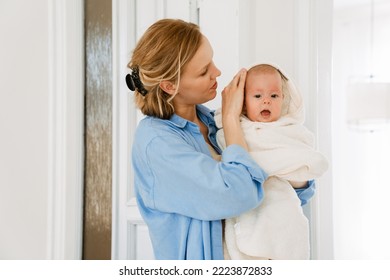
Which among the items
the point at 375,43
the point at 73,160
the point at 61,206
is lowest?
the point at 61,206

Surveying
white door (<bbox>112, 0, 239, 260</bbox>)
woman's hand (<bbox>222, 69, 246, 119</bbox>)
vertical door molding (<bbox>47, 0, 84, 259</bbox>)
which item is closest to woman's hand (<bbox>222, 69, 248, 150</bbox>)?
woman's hand (<bbox>222, 69, 246, 119</bbox>)

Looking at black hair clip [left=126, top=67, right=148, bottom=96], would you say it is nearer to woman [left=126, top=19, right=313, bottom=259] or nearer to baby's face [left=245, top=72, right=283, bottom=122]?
woman [left=126, top=19, right=313, bottom=259]

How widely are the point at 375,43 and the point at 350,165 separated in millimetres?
635

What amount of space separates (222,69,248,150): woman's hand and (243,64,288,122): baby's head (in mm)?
17

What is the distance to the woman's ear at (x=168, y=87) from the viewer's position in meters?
0.96

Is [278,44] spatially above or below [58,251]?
above

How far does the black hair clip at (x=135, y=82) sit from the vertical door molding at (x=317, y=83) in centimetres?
35

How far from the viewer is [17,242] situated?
140cm

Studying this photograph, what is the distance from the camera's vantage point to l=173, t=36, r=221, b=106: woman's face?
95 centimetres

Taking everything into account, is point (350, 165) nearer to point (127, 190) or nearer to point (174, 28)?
point (127, 190)

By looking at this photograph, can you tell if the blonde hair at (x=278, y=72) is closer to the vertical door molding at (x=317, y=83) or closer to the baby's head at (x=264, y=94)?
the baby's head at (x=264, y=94)

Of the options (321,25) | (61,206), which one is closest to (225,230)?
(321,25)

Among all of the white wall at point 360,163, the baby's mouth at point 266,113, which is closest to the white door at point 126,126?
the baby's mouth at point 266,113

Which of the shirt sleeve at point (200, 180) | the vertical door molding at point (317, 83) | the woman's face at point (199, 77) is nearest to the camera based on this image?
the shirt sleeve at point (200, 180)
